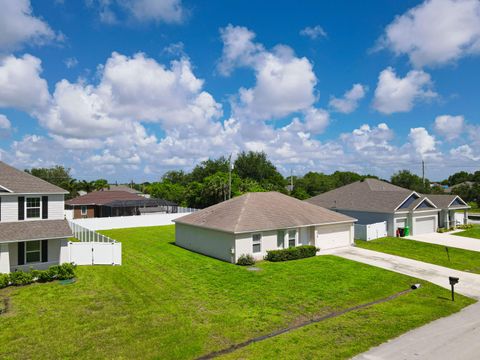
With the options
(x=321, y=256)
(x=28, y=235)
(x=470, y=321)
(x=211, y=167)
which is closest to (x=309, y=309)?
(x=470, y=321)

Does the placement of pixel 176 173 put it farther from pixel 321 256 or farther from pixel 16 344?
pixel 16 344

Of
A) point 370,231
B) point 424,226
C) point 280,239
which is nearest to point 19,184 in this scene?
point 280,239

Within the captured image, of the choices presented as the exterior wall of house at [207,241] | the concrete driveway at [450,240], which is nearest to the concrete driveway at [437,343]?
the exterior wall of house at [207,241]

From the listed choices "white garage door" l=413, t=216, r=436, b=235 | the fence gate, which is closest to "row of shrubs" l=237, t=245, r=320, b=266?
the fence gate

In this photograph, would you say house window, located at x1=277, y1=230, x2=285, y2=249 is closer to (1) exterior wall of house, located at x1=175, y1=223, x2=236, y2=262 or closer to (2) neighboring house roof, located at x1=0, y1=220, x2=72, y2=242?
(1) exterior wall of house, located at x1=175, y1=223, x2=236, y2=262

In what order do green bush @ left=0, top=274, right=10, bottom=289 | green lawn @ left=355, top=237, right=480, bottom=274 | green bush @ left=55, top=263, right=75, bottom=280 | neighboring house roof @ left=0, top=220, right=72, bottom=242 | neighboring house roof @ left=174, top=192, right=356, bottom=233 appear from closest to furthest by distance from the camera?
green bush @ left=0, top=274, right=10, bottom=289 < neighboring house roof @ left=0, top=220, right=72, bottom=242 < green bush @ left=55, top=263, right=75, bottom=280 < neighboring house roof @ left=174, top=192, right=356, bottom=233 < green lawn @ left=355, top=237, right=480, bottom=274
